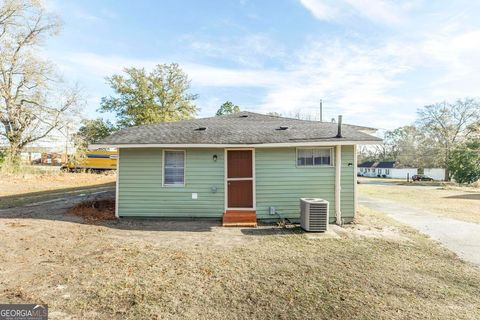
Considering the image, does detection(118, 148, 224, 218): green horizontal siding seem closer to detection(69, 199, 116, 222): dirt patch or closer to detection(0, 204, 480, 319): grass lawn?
detection(69, 199, 116, 222): dirt patch

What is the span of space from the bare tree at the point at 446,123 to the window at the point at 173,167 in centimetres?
4035

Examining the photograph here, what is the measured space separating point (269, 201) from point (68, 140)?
21.5m

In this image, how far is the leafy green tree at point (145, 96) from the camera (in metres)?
29.2

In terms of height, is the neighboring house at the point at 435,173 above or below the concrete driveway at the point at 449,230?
above

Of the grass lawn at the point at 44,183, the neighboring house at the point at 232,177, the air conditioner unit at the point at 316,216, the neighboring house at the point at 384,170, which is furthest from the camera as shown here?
the neighboring house at the point at 384,170

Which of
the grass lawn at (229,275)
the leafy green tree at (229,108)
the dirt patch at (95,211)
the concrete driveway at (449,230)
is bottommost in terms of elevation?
the concrete driveway at (449,230)

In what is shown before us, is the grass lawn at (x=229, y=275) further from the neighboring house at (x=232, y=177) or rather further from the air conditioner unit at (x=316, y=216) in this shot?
the neighboring house at (x=232, y=177)

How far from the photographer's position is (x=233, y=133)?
8836 millimetres

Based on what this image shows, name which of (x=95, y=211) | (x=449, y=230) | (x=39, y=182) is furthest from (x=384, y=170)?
(x=95, y=211)

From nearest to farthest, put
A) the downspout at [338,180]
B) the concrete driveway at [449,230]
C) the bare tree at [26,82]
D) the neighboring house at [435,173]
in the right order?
the concrete driveway at [449,230]
the downspout at [338,180]
the bare tree at [26,82]
the neighboring house at [435,173]

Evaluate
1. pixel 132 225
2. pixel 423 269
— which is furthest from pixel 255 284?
pixel 132 225

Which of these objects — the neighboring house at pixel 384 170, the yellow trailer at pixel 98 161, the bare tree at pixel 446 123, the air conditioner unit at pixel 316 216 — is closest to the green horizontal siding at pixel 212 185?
the air conditioner unit at pixel 316 216

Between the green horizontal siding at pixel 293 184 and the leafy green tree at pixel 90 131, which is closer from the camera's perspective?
the green horizontal siding at pixel 293 184

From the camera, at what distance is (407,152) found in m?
47.0
